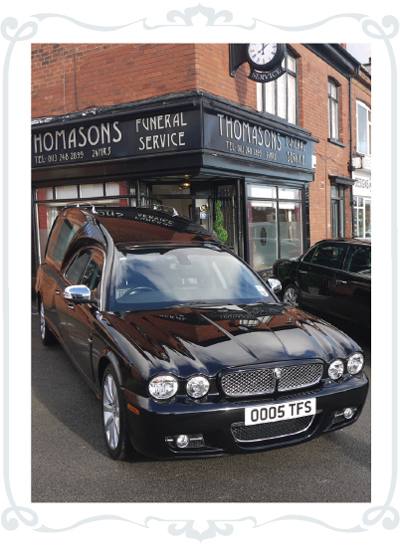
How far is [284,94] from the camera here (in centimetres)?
1260

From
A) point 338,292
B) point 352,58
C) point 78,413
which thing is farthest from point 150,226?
point 352,58

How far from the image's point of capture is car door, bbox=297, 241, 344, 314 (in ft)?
24.4

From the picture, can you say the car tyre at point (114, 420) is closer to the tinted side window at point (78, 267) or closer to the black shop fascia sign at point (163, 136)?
the tinted side window at point (78, 267)

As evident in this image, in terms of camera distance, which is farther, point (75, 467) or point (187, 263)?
point (187, 263)

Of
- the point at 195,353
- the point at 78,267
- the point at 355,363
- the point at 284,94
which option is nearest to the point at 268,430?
the point at 195,353

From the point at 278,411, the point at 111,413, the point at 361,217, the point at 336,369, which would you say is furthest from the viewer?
the point at 361,217

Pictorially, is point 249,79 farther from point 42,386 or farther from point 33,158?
point 42,386

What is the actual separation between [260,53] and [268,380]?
8.21m

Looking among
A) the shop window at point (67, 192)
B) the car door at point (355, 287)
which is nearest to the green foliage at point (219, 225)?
the shop window at point (67, 192)

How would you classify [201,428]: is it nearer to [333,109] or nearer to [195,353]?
[195,353]

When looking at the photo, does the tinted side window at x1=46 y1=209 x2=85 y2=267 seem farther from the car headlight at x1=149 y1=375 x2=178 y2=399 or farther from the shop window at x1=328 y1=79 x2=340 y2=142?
the shop window at x1=328 y1=79 x2=340 y2=142

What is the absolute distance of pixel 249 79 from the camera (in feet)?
34.3

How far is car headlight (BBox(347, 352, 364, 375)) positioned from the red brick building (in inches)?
231

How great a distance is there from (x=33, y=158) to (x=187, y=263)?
7712 mm
